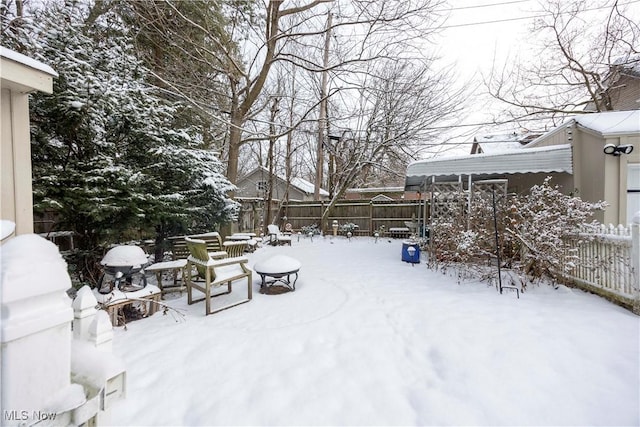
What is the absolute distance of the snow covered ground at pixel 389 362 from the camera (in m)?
1.81

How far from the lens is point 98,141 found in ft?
14.8

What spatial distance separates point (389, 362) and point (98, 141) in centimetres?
526

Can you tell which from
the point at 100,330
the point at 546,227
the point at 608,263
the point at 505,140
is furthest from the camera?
the point at 505,140

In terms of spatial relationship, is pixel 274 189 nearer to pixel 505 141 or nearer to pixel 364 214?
pixel 364 214

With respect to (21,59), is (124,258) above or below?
below

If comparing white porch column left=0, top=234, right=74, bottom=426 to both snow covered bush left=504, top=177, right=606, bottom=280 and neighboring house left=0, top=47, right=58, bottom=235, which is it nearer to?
neighboring house left=0, top=47, right=58, bottom=235

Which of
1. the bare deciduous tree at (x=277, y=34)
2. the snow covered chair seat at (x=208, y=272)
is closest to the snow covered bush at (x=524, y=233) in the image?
the snow covered chair seat at (x=208, y=272)

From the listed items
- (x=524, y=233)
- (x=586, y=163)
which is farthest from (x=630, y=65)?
(x=524, y=233)

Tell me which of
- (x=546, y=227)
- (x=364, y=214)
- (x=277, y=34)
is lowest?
(x=546, y=227)

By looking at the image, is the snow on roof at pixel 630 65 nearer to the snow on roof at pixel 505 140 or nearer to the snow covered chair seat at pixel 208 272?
the snow on roof at pixel 505 140

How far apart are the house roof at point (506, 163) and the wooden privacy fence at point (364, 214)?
4.66 metres

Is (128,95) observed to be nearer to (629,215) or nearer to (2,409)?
(2,409)

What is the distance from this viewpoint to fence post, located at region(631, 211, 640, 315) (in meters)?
3.22

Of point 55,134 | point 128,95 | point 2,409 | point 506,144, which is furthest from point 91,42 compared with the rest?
point 506,144
